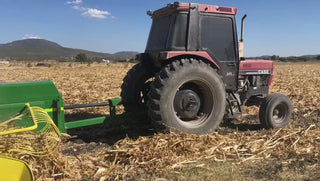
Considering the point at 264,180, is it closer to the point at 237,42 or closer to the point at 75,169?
the point at 75,169

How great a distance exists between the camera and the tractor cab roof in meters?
5.13

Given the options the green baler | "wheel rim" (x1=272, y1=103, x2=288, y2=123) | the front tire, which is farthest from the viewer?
"wheel rim" (x1=272, y1=103, x2=288, y2=123)

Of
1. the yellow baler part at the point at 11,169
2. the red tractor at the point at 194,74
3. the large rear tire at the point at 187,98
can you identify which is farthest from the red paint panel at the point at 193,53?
the yellow baler part at the point at 11,169

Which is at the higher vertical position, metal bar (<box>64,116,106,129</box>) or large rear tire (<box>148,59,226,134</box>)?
large rear tire (<box>148,59,226,134</box>)

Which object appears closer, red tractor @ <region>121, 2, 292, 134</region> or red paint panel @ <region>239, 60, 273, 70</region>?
red tractor @ <region>121, 2, 292, 134</region>

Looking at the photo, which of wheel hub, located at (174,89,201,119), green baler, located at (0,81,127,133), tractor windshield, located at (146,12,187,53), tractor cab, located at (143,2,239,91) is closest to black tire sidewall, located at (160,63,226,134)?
wheel hub, located at (174,89,201,119)

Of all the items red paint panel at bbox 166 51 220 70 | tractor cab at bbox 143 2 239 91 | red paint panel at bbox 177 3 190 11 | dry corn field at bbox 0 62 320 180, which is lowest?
dry corn field at bbox 0 62 320 180

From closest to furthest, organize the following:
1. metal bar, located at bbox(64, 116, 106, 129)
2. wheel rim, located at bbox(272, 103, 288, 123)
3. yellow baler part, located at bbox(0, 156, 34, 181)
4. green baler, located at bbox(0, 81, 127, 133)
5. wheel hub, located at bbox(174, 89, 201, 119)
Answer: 1. yellow baler part, located at bbox(0, 156, 34, 181)
2. green baler, located at bbox(0, 81, 127, 133)
3. metal bar, located at bbox(64, 116, 106, 129)
4. wheel hub, located at bbox(174, 89, 201, 119)
5. wheel rim, located at bbox(272, 103, 288, 123)

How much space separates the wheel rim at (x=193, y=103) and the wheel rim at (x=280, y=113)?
Result: 1.84 m

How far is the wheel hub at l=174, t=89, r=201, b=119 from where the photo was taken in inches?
200

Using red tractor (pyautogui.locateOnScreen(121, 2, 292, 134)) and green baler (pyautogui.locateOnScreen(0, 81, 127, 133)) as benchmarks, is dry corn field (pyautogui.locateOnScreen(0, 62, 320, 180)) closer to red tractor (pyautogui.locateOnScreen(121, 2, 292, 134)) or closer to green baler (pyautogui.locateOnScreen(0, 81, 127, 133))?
red tractor (pyautogui.locateOnScreen(121, 2, 292, 134))

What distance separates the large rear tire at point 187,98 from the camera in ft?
15.5

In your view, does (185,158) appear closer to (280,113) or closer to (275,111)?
(275,111)

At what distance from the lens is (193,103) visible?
5.20m
